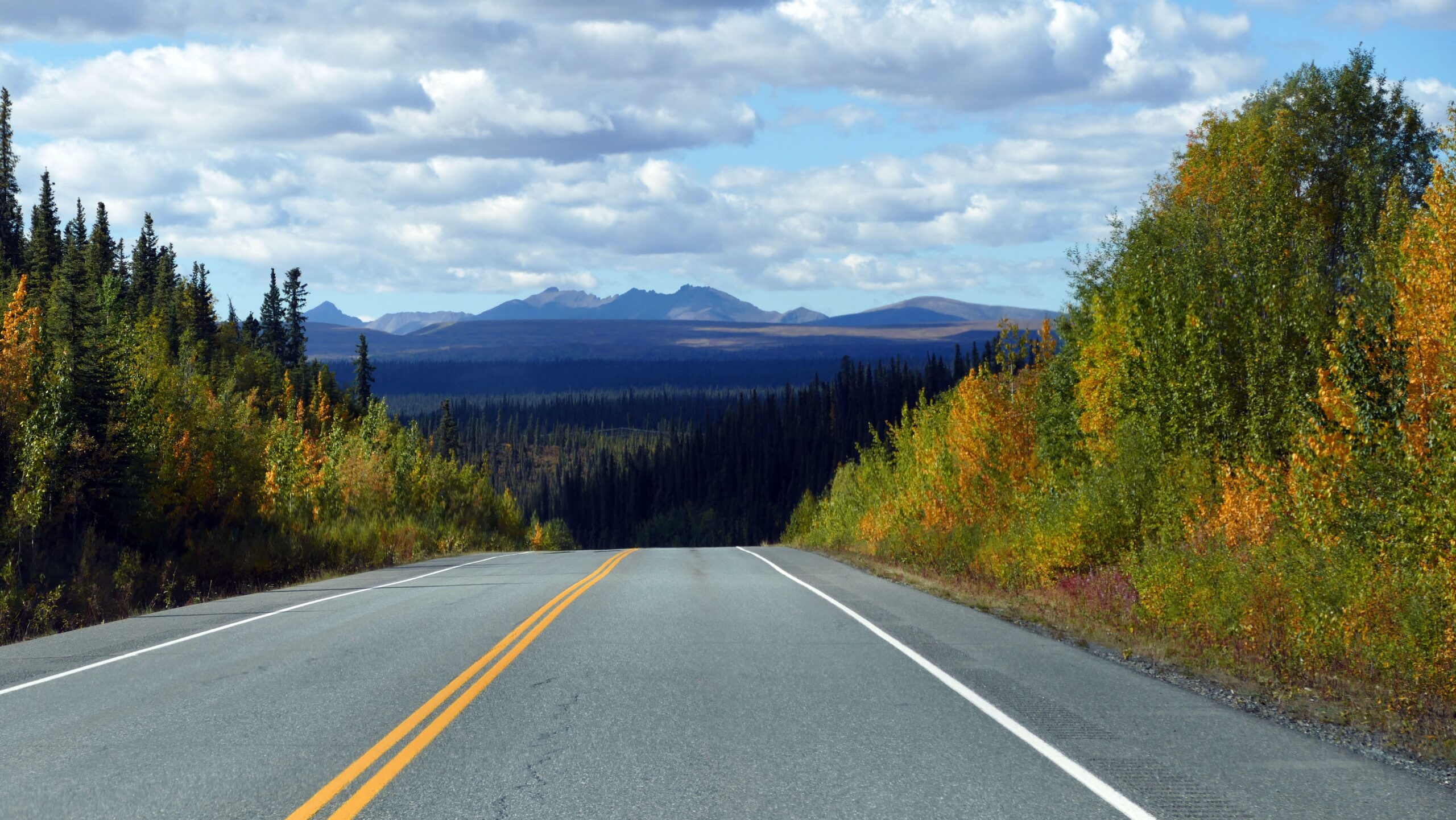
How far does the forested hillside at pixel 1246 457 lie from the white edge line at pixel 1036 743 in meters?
2.71

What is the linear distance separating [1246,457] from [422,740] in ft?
48.5

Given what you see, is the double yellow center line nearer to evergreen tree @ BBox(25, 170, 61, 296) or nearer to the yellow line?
the yellow line

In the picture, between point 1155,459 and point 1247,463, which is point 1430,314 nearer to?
point 1247,463

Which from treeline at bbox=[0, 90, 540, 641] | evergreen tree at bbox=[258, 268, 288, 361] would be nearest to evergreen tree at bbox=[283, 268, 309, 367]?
evergreen tree at bbox=[258, 268, 288, 361]

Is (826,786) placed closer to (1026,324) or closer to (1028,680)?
(1028,680)

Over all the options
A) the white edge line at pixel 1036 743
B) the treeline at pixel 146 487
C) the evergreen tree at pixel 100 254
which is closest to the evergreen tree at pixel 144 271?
the evergreen tree at pixel 100 254

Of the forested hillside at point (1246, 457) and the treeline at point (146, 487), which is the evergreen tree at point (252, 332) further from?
the forested hillside at point (1246, 457)

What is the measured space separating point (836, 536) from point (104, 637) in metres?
35.8

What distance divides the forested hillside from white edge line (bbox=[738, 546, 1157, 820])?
107 inches

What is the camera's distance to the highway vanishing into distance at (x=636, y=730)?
5.62 m

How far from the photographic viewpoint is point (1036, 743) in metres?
6.86

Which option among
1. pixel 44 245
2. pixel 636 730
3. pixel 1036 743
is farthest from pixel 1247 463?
pixel 44 245

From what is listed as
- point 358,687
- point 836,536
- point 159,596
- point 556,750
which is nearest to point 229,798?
point 556,750

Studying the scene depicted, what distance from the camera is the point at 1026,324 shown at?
31.8 meters
